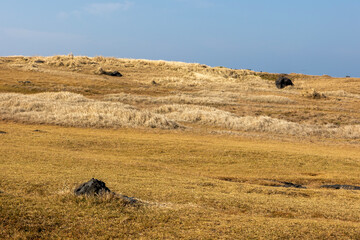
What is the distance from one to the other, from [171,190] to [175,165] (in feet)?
30.0

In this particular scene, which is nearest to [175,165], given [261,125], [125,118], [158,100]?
[125,118]

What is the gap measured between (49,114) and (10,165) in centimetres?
2397

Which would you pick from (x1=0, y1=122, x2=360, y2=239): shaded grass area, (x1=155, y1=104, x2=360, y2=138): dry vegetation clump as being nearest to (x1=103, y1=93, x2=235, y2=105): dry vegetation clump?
(x1=155, y1=104, x2=360, y2=138): dry vegetation clump

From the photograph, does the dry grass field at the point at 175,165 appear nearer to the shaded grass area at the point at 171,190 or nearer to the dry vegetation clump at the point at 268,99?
the shaded grass area at the point at 171,190

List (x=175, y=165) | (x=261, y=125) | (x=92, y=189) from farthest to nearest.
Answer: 1. (x=261, y=125)
2. (x=175, y=165)
3. (x=92, y=189)

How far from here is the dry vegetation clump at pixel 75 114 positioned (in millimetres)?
39125

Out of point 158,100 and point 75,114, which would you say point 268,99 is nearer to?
point 158,100

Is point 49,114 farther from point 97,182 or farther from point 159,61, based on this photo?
point 159,61

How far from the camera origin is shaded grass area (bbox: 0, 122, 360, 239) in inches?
Result: 399

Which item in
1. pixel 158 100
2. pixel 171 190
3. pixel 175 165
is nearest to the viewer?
pixel 171 190

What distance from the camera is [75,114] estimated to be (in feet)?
134

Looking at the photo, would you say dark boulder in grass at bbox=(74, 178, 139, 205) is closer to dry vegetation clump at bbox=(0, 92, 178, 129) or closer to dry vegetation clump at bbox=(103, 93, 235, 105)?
dry vegetation clump at bbox=(0, 92, 178, 129)

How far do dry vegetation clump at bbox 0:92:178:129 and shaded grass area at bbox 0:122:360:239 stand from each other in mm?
7085

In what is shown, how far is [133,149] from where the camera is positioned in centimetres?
2814
